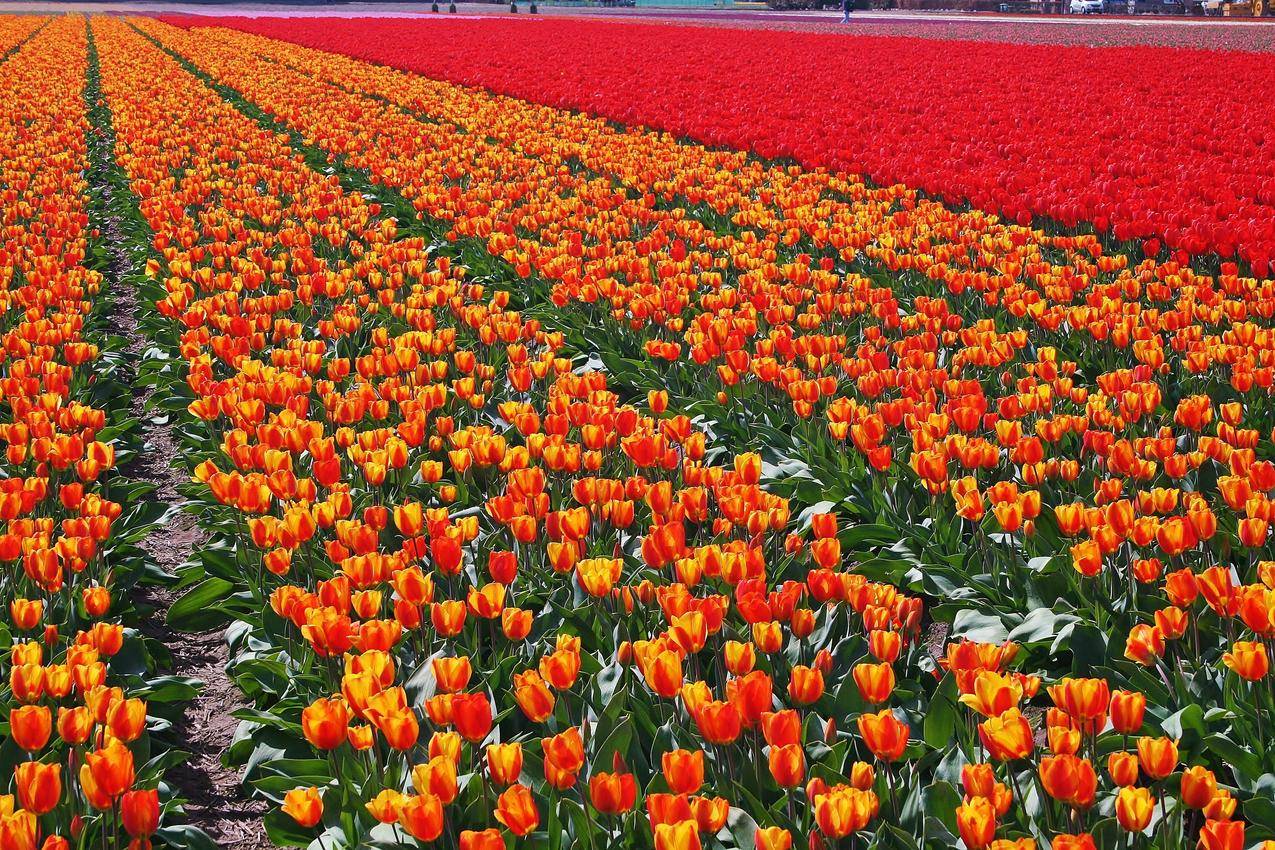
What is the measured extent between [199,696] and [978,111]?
12.2 m

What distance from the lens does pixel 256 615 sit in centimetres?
344

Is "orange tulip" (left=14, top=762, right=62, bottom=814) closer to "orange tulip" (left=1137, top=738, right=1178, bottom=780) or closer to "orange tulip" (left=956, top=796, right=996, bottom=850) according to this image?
"orange tulip" (left=956, top=796, right=996, bottom=850)

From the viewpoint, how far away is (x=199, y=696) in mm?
3441

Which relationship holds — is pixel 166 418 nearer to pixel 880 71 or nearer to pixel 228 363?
pixel 228 363

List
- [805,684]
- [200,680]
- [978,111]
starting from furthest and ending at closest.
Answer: [978,111] → [200,680] → [805,684]

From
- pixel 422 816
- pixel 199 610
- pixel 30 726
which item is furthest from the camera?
pixel 199 610

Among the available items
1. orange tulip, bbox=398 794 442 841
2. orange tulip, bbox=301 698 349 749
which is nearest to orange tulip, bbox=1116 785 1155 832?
orange tulip, bbox=398 794 442 841

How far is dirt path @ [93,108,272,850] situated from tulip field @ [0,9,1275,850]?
2 cm

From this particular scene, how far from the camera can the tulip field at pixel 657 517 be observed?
7.63 feet

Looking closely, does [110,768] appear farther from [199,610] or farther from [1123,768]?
[1123,768]

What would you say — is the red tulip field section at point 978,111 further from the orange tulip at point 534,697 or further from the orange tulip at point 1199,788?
the orange tulip at point 534,697

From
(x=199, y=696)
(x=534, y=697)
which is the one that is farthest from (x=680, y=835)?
(x=199, y=696)

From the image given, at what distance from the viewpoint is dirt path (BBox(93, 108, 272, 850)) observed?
293 cm

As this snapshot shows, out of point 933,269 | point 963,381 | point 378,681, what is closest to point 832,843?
point 378,681
